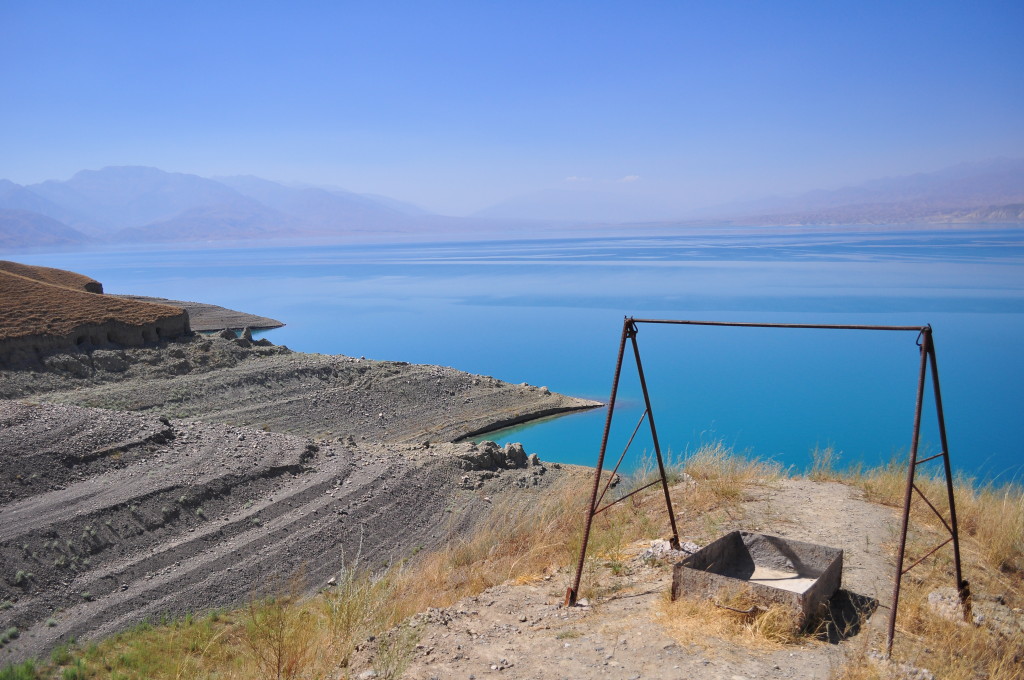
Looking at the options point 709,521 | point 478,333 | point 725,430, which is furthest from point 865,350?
point 709,521

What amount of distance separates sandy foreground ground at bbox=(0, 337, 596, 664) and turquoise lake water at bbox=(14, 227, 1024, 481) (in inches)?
174

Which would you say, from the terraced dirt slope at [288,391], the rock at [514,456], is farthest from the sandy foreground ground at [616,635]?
the terraced dirt slope at [288,391]

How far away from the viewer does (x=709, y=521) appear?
22.9ft

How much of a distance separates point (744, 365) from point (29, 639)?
66.1ft

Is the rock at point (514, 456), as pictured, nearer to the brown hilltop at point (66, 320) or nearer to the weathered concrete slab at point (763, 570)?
the weathered concrete slab at point (763, 570)

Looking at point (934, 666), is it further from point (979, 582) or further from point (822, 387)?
point (822, 387)

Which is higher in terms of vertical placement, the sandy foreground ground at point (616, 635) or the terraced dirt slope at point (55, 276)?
the terraced dirt slope at point (55, 276)

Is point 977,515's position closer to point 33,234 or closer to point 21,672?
point 21,672

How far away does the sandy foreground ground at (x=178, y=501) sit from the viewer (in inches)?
264

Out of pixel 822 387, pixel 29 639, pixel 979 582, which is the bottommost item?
pixel 822 387

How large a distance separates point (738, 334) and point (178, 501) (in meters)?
24.6

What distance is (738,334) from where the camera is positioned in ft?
95.3

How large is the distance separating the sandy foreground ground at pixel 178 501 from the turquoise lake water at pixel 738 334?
4423mm

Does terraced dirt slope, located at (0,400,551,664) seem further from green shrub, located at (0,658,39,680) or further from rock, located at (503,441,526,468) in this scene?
rock, located at (503,441,526,468)
